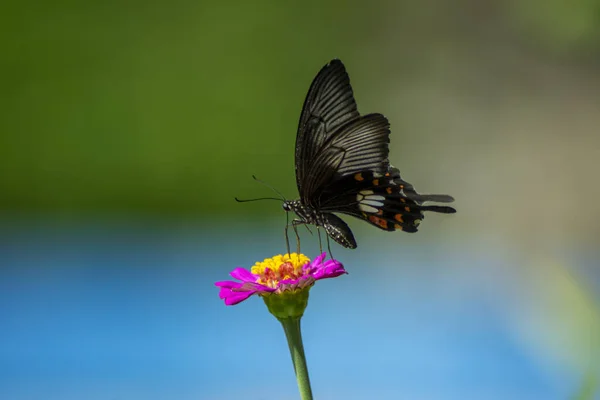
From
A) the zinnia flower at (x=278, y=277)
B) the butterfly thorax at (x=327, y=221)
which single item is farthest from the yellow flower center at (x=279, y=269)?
the butterfly thorax at (x=327, y=221)

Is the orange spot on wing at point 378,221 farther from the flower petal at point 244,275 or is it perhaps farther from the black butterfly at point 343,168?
the flower petal at point 244,275

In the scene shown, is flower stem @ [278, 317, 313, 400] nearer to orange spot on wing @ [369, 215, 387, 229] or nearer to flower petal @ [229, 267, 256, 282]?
flower petal @ [229, 267, 256, 282]

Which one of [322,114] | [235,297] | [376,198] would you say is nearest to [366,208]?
[376,198]

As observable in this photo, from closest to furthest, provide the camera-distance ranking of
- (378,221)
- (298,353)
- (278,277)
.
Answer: (298,353), (278,277), (378,221)

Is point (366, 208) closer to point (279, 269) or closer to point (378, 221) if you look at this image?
point (378, 221)

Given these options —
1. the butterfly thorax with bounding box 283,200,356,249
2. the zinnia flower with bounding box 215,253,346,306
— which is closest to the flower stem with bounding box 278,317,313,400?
the zinnia flower with bounding box 215,253,346,306

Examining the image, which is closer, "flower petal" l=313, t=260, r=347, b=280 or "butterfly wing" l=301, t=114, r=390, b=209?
"flower petal" l=313, t=260, r=347, b=280

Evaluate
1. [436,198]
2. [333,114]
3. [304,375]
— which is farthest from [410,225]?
[304,375]
